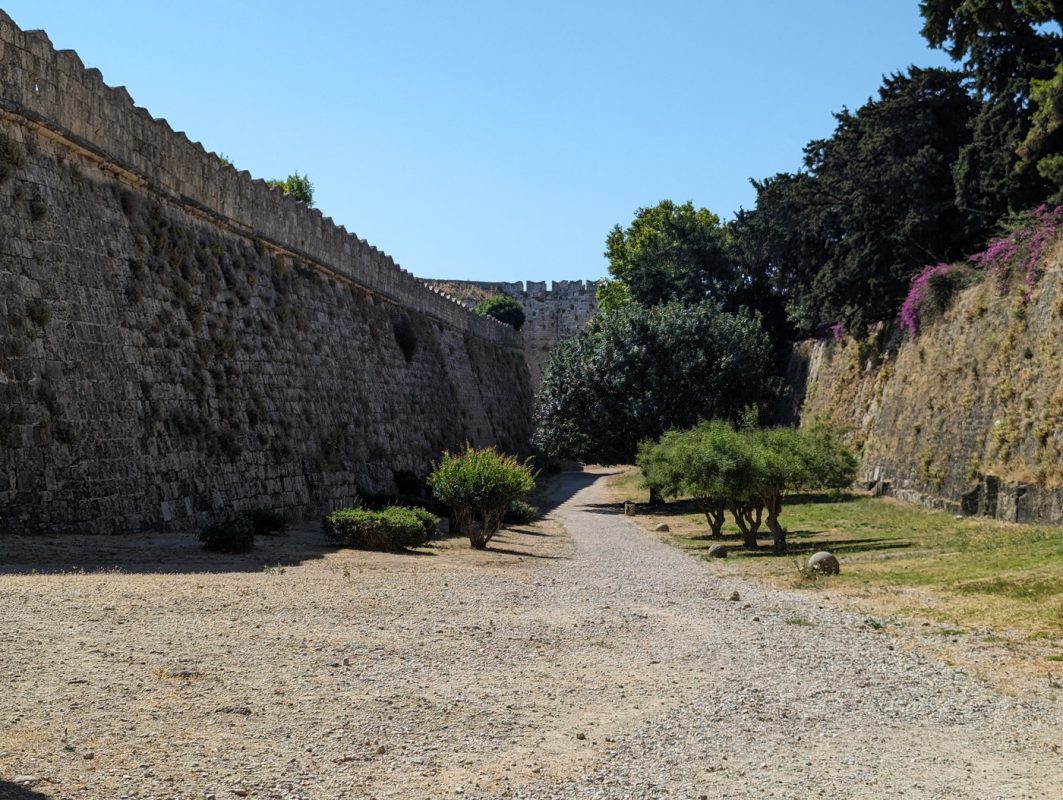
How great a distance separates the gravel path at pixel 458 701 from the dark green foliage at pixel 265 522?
510 centimetres

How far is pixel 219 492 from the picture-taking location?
17.0 m

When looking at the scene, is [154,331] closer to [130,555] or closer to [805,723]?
[130,555]

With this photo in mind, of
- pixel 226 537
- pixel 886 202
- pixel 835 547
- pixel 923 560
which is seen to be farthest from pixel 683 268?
pixel 226 537

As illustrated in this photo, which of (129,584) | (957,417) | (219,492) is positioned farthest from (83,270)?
(957,417)

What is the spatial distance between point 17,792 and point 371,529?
11099mm

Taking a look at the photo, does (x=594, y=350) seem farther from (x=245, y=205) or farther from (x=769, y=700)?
(x=769, y=700)

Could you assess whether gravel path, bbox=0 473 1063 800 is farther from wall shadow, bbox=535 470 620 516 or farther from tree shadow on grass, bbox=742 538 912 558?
wall shadow, bbox=535 470 620 516

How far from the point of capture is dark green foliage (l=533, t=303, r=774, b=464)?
3316 centimetres

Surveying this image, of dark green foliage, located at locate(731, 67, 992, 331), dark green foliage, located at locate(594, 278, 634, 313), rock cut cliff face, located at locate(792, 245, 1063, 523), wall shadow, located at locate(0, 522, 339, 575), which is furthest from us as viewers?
dark green foliage, located at locate(594, 278, 634, 313)

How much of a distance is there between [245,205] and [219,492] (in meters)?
6.68

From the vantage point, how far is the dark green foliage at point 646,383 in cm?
3316

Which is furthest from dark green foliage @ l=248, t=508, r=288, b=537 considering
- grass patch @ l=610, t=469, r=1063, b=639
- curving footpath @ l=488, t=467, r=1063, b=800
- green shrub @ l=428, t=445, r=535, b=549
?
curving footpath @ l=488, t=467, r=1063, b=800

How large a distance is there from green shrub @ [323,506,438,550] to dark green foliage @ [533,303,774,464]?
55.2 ft

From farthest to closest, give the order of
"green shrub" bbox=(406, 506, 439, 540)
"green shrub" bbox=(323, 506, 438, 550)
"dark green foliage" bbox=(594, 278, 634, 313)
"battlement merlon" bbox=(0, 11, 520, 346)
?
1. "dark green foliage" bbox=(594, 278, 634, 313)
2. "green shrub" bbox=(406, 506, 439, 540)
3. "green shrub" bbox=(323, 506, 438, 550)
4. "battlement merlon" bbox=(0, 11, 520, 346)
